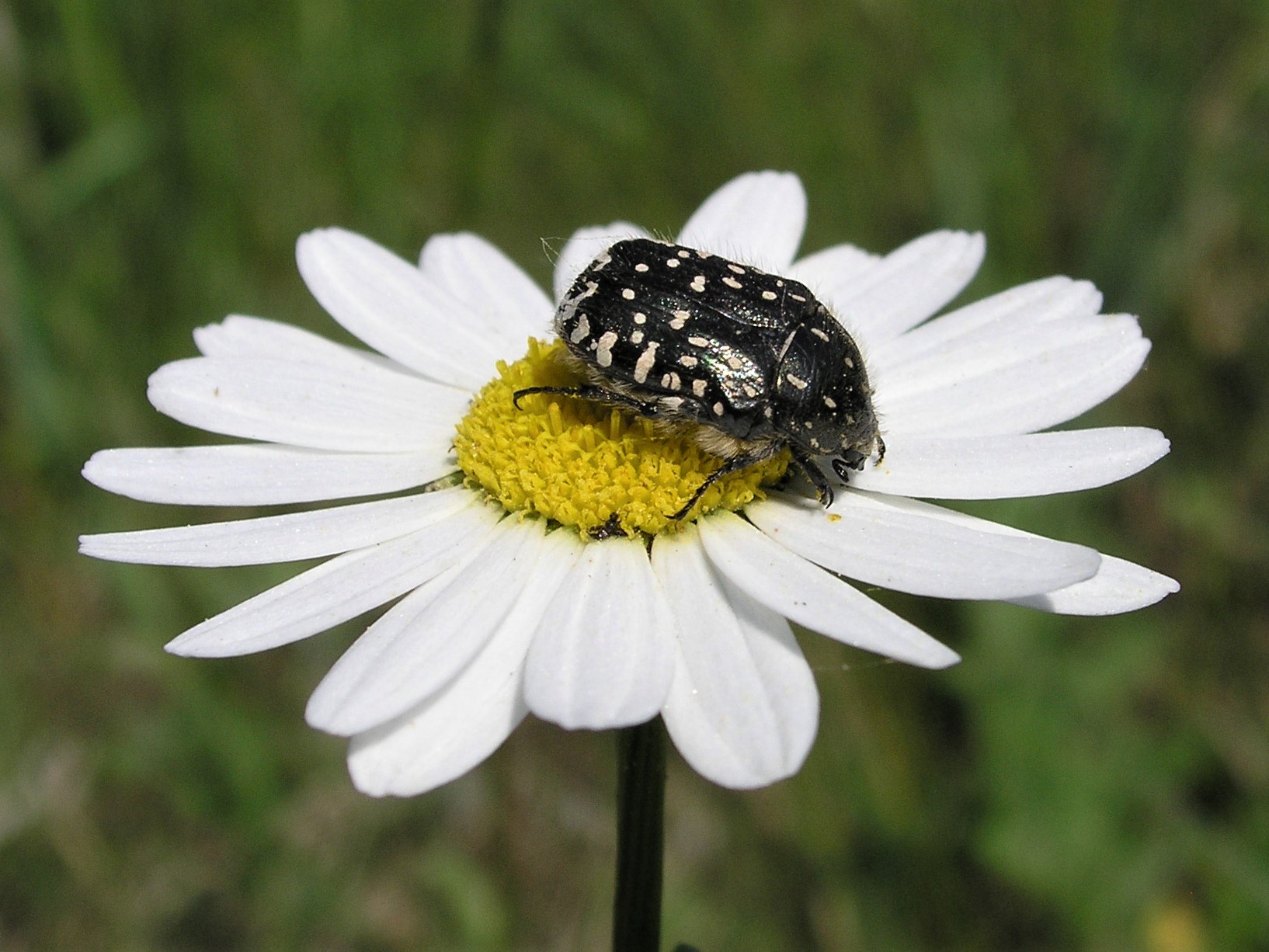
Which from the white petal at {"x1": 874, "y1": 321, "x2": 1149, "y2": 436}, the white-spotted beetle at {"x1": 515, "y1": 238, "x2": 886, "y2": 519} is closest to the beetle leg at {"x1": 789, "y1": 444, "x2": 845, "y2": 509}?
the white-spotted beetle at {"x1": 515, "y1": 238, "x2": 886, "y2": 519}

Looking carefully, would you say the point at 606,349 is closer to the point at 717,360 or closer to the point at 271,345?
the point at 717,360

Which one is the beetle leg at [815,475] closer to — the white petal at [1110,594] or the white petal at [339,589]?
the white petal at [1110,594]

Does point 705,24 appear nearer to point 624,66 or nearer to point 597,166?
point 624,66

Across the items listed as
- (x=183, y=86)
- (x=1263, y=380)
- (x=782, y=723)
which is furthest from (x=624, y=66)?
(x=782, y=723)

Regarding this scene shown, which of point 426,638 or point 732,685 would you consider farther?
point 426,638

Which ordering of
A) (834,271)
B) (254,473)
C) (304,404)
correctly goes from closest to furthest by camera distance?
(254,473)
(304,404)
(834,271)

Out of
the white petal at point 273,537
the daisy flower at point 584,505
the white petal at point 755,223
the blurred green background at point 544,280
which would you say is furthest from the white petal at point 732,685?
the blurred green background at point 544,280

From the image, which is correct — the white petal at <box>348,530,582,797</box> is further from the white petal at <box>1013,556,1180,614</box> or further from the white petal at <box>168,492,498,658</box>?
the white petal at <box>1013,556,1180,614</box>

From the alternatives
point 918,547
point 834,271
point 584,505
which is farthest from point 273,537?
point 834,271
